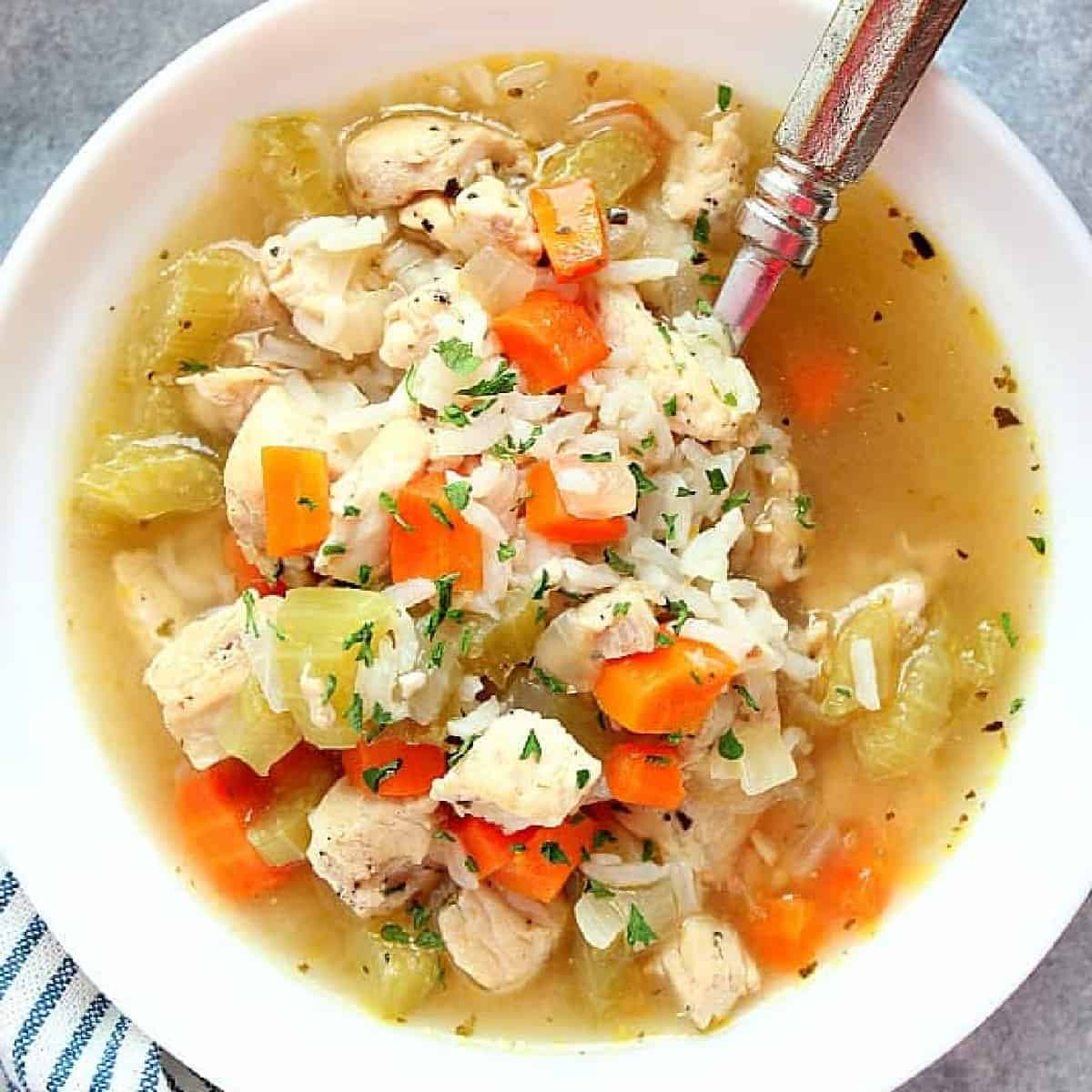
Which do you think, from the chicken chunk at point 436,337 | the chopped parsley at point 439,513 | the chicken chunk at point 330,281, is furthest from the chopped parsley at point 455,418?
the chicken chunk at point 330,281

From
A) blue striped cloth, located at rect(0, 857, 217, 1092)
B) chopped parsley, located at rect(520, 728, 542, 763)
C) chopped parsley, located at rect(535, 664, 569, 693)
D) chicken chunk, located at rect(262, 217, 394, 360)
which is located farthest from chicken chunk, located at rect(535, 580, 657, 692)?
blue striped cloth, located at rect(0, 857, 217, 1092)

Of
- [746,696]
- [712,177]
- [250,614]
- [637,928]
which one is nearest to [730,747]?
[746,696]

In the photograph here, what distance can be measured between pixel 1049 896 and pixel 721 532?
0.81 metres

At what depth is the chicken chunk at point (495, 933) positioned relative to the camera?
264cm

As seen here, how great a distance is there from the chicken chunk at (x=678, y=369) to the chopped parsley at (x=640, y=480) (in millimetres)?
59

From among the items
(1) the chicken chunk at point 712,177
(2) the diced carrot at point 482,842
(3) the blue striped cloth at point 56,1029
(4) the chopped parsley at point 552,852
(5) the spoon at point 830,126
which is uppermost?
(5) the spoon at point 830,126

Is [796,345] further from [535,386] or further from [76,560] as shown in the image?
[76,560]

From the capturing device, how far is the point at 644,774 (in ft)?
8.26

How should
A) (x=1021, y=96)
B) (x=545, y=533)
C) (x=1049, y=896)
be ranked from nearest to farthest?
(x=545, y=533)
(x=1049, y=896)
(x=1021, y=96)

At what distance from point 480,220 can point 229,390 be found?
484mm

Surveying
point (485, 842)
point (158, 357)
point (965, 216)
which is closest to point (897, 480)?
point (965, 216)

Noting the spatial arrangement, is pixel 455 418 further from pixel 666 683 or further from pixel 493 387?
pixel 666 683

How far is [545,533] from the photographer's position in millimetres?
2463

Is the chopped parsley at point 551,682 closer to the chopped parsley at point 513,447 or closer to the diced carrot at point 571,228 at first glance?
the chopped parsley at point 513,447
